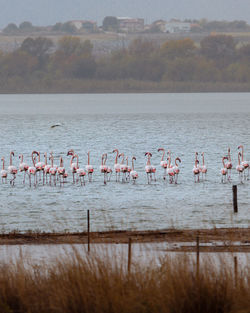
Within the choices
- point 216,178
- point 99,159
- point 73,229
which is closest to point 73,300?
point 73,229

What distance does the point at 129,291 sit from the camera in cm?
907

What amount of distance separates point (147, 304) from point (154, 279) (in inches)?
21.2

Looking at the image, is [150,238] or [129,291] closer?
[129,291]

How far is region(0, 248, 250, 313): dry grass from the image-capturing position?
29.4 feet

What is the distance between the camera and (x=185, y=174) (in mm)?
43844

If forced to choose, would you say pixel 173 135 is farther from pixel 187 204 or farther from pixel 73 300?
pixel 73 300

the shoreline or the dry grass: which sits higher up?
the dry grass

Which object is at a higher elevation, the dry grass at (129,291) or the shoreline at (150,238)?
the dry grass at (129,291)

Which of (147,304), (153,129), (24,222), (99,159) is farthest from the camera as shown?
(153,129)

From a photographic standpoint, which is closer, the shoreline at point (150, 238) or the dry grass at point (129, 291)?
the dry grass at point (129, 291)

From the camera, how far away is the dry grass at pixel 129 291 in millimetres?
8969

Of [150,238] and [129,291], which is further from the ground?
[129,291]

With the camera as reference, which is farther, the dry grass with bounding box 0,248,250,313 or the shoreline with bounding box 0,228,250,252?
the shoreline with bounding box 0,228,250,252

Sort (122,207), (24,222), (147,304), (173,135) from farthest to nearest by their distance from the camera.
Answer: (173,135)
(122,207)
(24,222)
(147,304)
